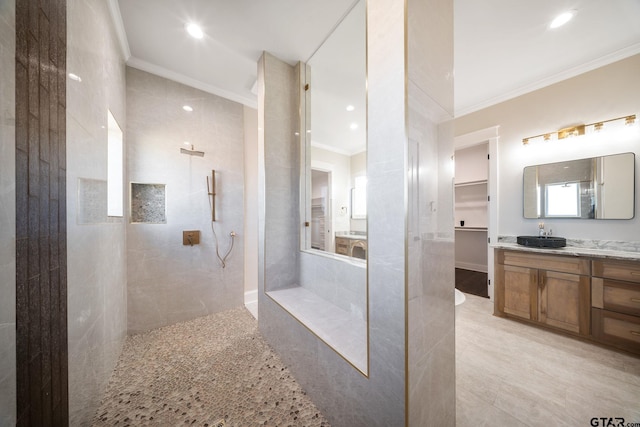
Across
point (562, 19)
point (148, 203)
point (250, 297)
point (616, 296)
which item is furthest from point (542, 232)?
point (148, 203)

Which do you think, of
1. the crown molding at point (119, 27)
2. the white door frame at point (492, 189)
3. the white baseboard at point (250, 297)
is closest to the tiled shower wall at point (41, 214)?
the crown molding at point (119, 27)

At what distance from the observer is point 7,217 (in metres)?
0.64

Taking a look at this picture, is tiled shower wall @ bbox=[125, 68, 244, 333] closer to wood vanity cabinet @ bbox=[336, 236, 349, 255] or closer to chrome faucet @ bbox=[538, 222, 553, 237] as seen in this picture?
wood vanity cabinet @ bbox=[336, 236, 349, 255]

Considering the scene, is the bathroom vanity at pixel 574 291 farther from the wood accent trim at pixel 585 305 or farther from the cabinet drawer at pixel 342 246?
the cabinet drawer at pixel 342 246

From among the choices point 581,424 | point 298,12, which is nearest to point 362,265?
point 581,424

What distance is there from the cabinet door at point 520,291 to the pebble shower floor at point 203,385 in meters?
2.60

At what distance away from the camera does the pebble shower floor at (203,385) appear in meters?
1.26

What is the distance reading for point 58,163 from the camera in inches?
35.5

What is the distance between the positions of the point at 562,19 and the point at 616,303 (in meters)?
2.56

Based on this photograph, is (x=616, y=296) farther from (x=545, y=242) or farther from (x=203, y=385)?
(x=203, y=385)

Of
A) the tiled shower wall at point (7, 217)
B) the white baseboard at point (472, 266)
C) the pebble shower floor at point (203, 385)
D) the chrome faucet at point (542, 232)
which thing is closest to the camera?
the tiled shower wall at point (7, 217)

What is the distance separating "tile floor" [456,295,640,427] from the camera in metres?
1.28

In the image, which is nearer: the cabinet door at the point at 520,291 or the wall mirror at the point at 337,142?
the wall mirror at the point at 337,142

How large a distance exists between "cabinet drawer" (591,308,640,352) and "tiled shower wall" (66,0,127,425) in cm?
401
